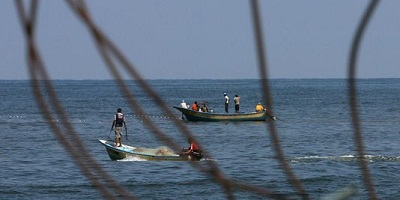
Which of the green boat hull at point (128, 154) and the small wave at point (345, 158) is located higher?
the green boat hull at point (128, 154)

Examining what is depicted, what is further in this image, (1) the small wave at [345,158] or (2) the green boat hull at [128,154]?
(1) the small wave at [345,158]

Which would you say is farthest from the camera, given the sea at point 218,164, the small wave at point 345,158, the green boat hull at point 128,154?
the small wave at point 345,158

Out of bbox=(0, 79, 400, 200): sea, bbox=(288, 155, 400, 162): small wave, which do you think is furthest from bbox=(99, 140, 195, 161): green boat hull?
bbox=(288, 155, 400, 162): small wave

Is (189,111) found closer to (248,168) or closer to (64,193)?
(248,168)

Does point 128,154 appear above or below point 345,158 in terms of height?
above

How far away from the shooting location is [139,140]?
129 ft

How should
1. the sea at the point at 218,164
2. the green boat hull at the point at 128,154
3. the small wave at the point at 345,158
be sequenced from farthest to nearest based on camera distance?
the small wave at the point at 345,158 < the green boat hull at the point at 128,154 < the sea at the point at 218,164

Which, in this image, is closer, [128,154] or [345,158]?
[128,154]

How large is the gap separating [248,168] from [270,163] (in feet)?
4.20

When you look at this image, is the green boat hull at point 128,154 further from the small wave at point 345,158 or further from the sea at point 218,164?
the small wave at point 345,158

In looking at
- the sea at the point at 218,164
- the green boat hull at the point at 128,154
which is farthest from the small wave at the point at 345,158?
the green boat hull at the point at 128,154

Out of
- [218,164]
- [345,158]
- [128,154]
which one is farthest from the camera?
[345,158]

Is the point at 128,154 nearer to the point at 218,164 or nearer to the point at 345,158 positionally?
the point at 345,158

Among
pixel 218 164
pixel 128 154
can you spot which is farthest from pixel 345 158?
pixel 218 164
